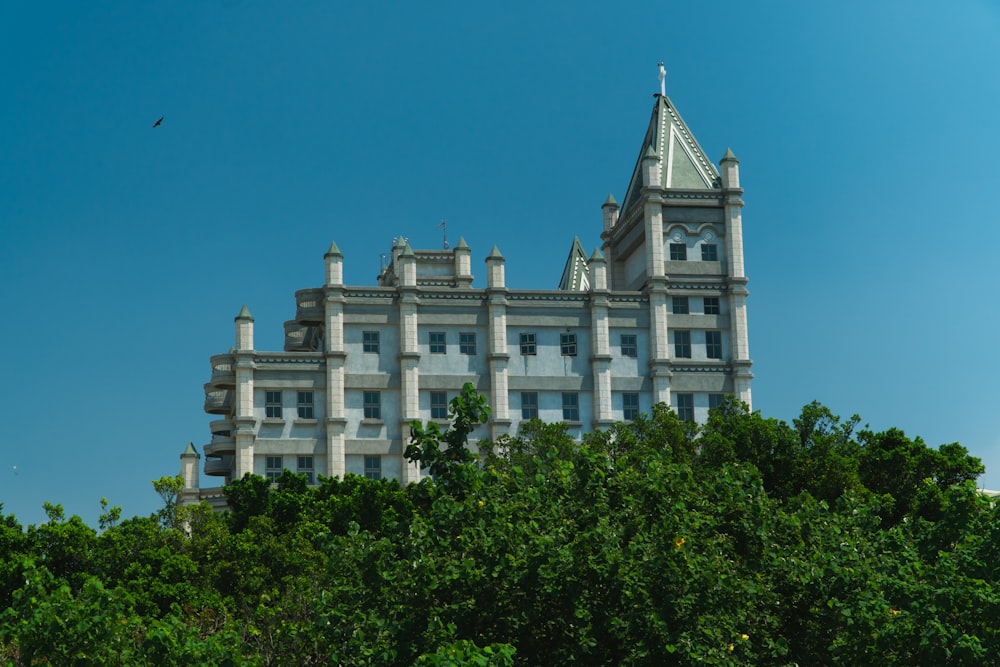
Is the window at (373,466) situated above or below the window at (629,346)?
below

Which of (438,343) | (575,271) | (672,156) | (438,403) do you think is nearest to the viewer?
(438,403)

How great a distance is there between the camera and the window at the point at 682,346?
235 feet

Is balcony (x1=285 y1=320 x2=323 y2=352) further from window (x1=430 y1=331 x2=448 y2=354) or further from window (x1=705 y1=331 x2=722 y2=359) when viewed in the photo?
window (x1=705 y1=331 x2=722 y2=359)

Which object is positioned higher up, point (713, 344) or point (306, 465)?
point (713, 344)

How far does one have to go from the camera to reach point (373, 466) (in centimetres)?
6800

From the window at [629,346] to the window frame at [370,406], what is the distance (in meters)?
12.0

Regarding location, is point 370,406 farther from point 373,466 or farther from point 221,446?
point 221,446

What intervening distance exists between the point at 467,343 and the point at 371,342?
14.8 feet

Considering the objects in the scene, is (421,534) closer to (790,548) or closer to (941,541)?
(790,548)

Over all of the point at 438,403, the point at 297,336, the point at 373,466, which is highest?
the point at 297,336

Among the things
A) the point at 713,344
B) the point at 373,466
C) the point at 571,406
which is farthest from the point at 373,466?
the point at 713,344

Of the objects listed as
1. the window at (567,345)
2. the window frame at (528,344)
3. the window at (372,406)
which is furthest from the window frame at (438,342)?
the window at (567,345)

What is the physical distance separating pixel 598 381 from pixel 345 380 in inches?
467

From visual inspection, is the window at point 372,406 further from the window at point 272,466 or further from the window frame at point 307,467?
the window at point 272,466
